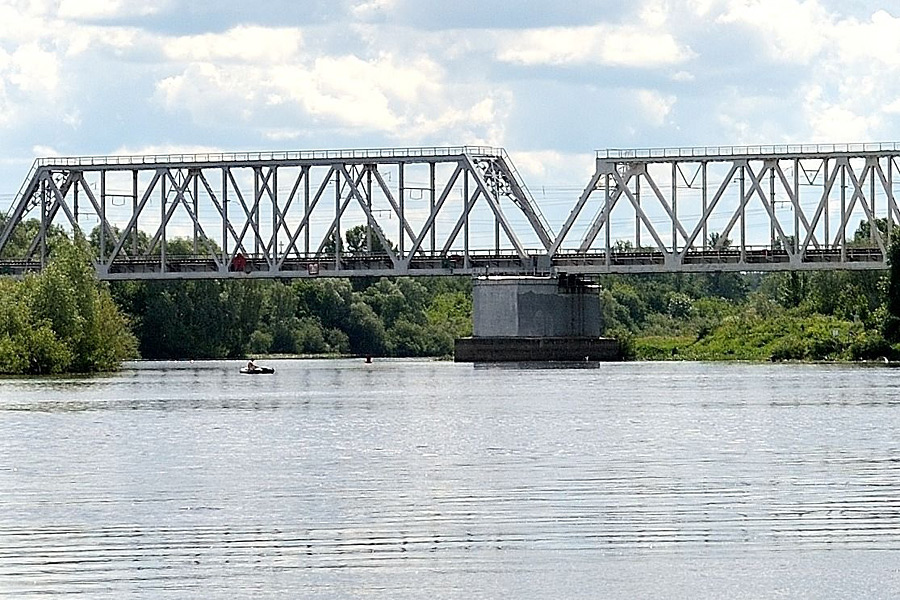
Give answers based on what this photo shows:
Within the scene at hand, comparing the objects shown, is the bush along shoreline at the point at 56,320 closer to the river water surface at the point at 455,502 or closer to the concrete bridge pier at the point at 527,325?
the concrete bridge pier at the point at 527,325

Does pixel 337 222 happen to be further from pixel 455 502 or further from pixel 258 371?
pixel 455 502

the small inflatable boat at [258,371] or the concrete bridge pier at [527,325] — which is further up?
the concrete bridge pier at [527,325]

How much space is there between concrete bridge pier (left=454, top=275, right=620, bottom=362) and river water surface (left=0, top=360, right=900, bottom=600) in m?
79.9

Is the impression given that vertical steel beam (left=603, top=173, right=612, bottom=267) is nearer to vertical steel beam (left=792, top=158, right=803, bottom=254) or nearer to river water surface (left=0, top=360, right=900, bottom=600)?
vertical steel beam (left=792, top=158, right=803, bottom=254)

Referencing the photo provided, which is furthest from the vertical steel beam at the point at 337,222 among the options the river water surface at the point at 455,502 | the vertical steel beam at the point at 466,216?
the river water surface at the point at 455,502

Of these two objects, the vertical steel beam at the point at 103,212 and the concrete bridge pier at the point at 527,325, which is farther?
the vertical steel beam at the point at 103,212

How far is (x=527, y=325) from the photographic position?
155 metres

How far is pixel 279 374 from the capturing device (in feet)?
425

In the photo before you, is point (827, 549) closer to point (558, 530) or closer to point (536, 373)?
point (558, 530)

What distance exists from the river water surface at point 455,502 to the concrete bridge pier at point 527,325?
79.9 metres

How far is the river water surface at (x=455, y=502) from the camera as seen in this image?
2767cm

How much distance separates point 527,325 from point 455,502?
388ft

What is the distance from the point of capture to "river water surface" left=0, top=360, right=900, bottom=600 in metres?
27.7

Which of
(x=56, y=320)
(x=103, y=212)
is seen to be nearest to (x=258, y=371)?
(x=56, y=320)
